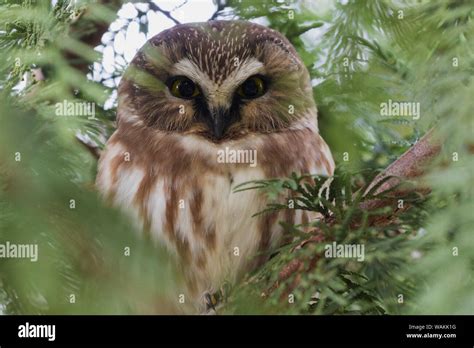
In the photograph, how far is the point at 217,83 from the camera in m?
Answer: 1.47

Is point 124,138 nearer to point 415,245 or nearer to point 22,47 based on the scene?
point 22,47

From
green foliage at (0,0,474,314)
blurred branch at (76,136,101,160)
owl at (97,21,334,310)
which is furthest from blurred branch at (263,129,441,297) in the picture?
blurred branch at (76,136,101,160)

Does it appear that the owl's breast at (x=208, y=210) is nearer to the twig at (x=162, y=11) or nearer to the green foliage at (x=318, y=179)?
the green foliage at (x=318, y=179)

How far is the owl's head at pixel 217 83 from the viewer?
1472mm

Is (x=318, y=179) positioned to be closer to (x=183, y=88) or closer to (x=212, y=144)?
(x=212, y=144)

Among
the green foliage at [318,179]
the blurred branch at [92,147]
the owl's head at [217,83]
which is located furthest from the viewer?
the owl's head at [217,83]

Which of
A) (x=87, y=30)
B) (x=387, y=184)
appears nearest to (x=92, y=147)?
(x=87, y=30)

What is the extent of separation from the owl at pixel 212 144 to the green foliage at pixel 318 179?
6 centimetres

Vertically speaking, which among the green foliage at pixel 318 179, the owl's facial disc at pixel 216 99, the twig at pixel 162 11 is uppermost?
the twig at pixel 162 11

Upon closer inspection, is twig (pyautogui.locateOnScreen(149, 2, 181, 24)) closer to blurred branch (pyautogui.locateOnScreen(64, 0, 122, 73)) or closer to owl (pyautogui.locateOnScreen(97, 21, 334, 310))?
owl (pyautogui.locateOnScreen(97, 21, 334, 310))

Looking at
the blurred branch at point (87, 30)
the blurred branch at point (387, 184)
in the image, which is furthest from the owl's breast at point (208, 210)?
the blurred branch at point (87, 30)
